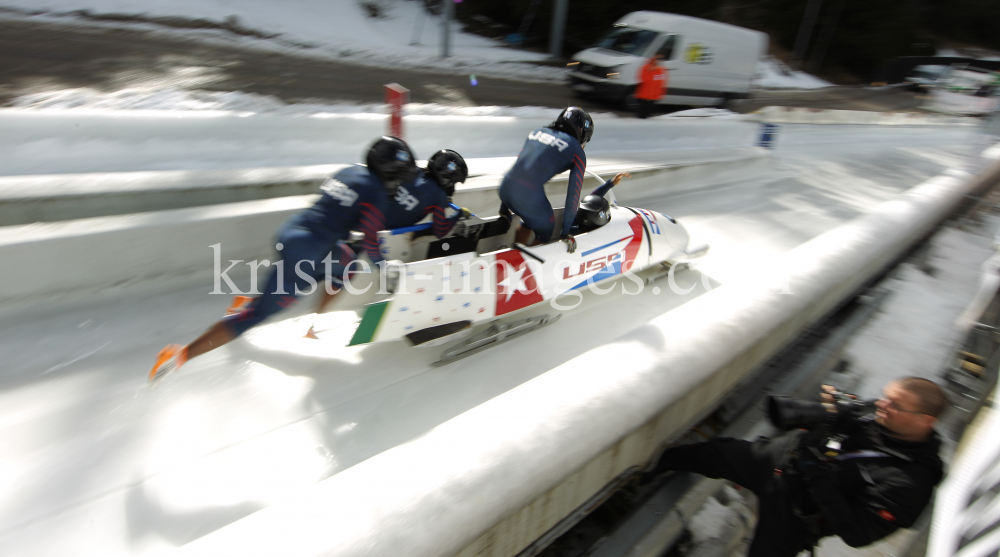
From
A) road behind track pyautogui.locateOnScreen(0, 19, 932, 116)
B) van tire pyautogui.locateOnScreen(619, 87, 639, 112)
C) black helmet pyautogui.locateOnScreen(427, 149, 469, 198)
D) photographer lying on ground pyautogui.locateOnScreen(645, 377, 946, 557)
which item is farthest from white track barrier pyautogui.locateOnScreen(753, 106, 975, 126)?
photographer lying on ground pyautogui.locateOnScreen(645, 377, 946, 557)

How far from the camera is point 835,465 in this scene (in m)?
1.46

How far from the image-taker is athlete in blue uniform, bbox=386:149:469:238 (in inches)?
87.7

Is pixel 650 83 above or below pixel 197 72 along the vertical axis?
above

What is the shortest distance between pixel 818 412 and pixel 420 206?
5.52 ft

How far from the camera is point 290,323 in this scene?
2367mm

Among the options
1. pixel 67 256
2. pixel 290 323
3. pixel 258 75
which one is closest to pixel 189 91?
pixel 258 75

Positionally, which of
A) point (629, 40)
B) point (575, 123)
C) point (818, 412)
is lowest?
point (818, 412)

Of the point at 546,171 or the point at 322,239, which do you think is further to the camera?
the point at 546,171

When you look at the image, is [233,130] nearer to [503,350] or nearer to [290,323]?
[290,323]

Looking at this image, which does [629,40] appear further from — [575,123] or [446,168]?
[446,168]

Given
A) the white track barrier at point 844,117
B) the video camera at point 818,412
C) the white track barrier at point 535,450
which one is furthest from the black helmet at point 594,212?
the white track barrier at point 844,117

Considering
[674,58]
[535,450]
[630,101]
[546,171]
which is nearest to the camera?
[535,450]

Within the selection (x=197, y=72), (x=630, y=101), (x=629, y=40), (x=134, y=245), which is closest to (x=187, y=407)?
(x=134, y=245)

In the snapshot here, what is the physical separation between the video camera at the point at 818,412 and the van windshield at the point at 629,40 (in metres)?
7.40
